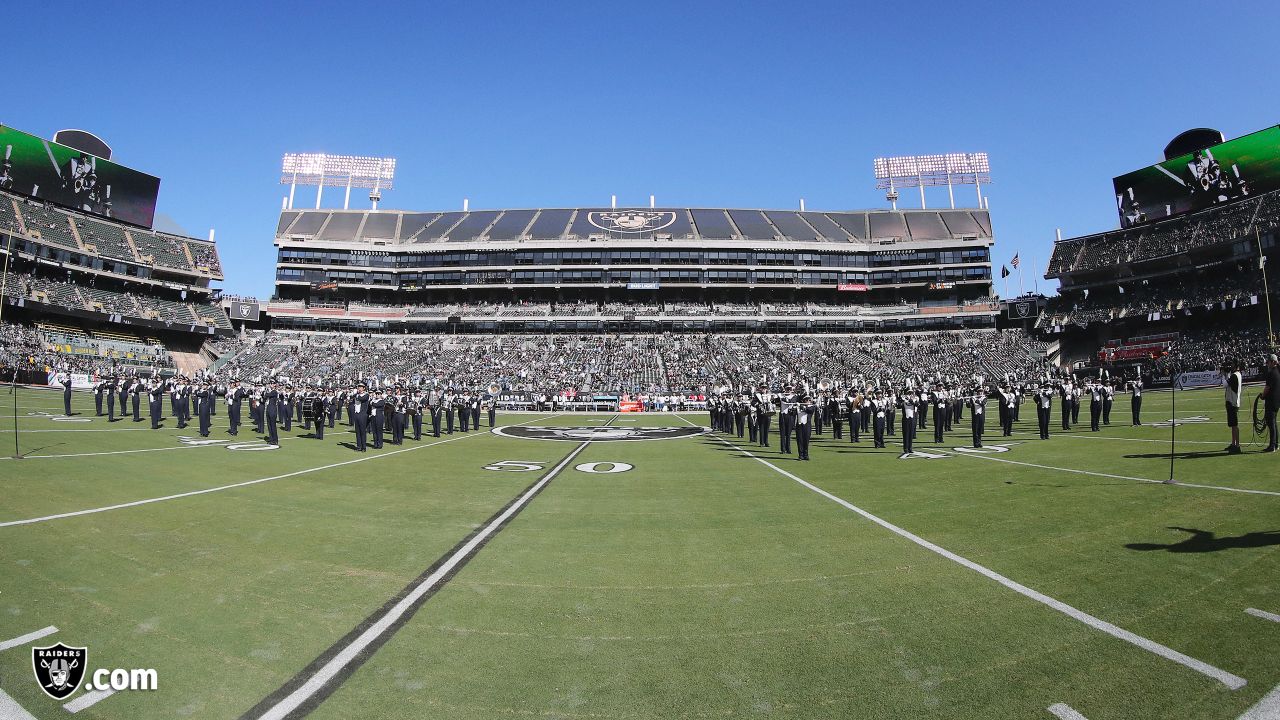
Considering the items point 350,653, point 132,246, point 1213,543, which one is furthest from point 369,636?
point 132,246

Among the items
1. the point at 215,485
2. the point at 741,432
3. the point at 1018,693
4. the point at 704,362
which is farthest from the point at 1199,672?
the point at 704,362

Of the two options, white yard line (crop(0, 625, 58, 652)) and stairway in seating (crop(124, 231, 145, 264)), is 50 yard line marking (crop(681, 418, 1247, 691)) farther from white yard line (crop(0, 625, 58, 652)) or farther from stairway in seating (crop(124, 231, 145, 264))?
stairway in seating (crop(124, 231, 145, 264))

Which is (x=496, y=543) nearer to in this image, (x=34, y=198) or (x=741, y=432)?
(x=741, y=432)

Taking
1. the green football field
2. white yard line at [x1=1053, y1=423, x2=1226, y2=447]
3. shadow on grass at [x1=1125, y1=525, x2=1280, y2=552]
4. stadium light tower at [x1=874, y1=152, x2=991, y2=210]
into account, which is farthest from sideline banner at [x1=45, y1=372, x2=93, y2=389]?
stadium light tower at [x1=874, y1=152, x2=991, y2=210]

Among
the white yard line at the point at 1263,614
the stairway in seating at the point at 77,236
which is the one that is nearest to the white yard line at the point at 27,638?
the white yard line at the point at 1263,614

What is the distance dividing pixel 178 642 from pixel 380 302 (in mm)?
82565

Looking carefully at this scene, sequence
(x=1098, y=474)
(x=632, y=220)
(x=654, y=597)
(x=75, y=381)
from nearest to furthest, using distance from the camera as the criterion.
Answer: (x=654, y=597) < (x=1098, y=474) < (x=75, y=381) < (x=632, y=220)

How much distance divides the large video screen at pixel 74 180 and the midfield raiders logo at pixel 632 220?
2059 inches

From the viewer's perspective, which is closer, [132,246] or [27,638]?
[27,638]

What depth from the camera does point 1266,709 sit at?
9.83 ft

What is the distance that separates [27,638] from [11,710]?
1163 millimetres

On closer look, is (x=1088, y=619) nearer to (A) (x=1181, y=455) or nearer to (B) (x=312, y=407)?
(A) (x=1181, y=455)

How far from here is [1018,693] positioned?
10.8 ft

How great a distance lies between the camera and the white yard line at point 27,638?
389 cm
